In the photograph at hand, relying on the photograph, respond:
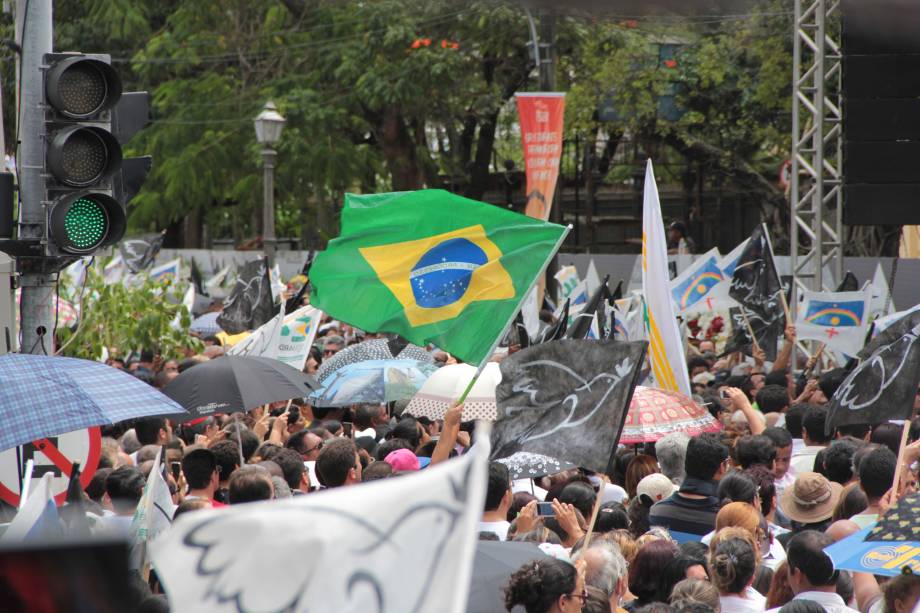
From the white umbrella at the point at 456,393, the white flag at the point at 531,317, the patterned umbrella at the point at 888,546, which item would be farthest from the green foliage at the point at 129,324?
the patterned umbrella at the point at 888,546

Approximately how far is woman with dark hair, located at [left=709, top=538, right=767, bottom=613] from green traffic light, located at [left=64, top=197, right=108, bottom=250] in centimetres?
375

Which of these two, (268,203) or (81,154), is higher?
(81,154)

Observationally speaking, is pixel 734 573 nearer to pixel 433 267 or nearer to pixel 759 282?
pixel 433 267

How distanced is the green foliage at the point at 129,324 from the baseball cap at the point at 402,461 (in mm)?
7700

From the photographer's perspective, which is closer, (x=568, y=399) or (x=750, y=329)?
(x=568, y=399)

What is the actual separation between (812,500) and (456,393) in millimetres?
3202

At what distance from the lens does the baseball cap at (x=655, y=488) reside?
705 cm

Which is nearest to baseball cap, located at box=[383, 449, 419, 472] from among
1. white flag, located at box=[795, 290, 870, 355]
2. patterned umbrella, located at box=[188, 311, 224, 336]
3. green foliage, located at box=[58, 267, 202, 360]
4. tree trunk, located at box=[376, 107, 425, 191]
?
white flag, located at box=[795, 290, 870, 355]

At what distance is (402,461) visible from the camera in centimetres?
767

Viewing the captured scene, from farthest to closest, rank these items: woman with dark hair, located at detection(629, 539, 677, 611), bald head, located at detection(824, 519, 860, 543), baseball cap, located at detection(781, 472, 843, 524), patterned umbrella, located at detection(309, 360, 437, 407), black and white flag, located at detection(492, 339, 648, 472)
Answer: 1. patterned umbrella, located at detection(309, 360, 437, 407)
2. baseball cap, located at detection(781, 472, 843, 524)
3. black and white flag, located at detection(492, 339, 648, 472)
4. bald head, located at detection(824, 519, 860, 543)
5. woman with dark hair, located at detection(629, 539, 677, 611)

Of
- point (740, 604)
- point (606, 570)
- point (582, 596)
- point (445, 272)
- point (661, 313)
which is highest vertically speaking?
point (445, 272)

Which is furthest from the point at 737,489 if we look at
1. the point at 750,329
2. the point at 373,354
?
the point at 750,329

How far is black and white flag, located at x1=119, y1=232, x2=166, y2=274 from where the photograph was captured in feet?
82.8

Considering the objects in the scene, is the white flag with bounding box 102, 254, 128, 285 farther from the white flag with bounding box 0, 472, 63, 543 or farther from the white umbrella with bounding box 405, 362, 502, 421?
the white flag with bounding box 0, 472, 63, 543
